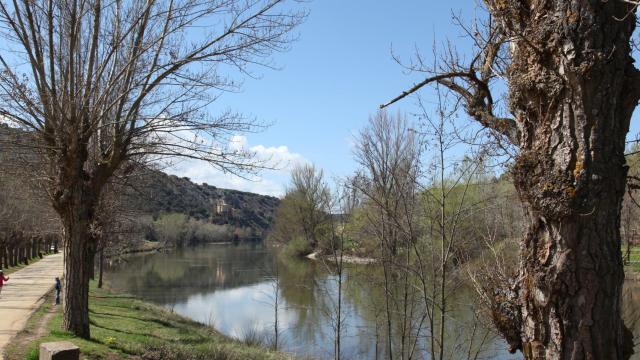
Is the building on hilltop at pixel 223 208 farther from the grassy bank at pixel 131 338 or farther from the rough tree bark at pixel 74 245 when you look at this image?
the rough tree bark at pixel 74 245

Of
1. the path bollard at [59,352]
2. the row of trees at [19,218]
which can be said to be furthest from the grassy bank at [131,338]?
the row of trees at [19,218]

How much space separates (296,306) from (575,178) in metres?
20.8

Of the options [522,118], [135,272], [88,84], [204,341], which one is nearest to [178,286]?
[135,272]

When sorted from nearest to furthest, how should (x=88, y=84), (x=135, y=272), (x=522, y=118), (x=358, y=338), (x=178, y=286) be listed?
(x=522, y=118), (x=88, y=84), (x=358, y=338), (x=178, y=286), (x=135, y=272)

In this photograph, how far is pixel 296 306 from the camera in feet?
75.5

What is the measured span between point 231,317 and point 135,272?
20932 millimetres

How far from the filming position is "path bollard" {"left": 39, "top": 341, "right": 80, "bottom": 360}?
6016 mm

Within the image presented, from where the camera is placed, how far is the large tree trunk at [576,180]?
3.10 meters

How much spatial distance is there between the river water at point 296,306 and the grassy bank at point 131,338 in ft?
9.72

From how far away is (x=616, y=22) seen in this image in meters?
3.26

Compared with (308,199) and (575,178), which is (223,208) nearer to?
(308,199)

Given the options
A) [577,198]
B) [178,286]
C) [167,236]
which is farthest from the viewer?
[167,236]

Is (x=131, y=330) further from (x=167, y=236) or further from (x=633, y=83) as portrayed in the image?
(x=167, y=236)

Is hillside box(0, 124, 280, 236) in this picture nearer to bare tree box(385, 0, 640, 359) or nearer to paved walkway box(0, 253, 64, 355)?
paved walkway box(0, 253, 64, 355)
